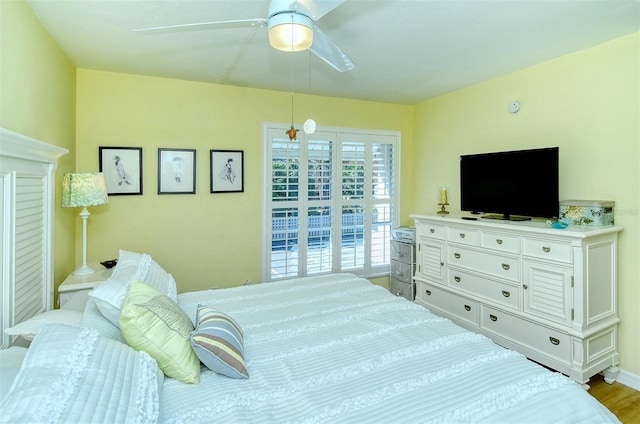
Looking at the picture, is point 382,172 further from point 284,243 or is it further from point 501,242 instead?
point 501,242

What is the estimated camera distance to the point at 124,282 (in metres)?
1.59

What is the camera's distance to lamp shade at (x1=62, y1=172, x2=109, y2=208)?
2.44 meters

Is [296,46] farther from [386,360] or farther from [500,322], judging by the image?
[500,322]

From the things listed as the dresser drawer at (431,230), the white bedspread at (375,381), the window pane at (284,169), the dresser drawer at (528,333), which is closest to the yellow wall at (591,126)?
the dresser drawer at (528,333)

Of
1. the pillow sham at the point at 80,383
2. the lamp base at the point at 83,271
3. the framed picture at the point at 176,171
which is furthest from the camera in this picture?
the framed picture at the point at 176,171

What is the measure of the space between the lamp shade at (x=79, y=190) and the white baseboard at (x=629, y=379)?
415 centimetres

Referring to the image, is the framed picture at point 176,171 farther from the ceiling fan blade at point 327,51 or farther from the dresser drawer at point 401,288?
the dresser drawer at point 401,288

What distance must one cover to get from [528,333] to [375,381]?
1975 millimetres

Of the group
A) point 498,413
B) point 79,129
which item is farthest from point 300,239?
point 498,413

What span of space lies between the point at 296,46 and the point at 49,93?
186 centimetres

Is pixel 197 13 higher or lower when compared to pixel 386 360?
higher

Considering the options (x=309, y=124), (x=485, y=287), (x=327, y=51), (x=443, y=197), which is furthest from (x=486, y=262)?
(x=327, y=51)

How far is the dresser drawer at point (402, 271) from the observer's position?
4.00 m

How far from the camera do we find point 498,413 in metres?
1.11
